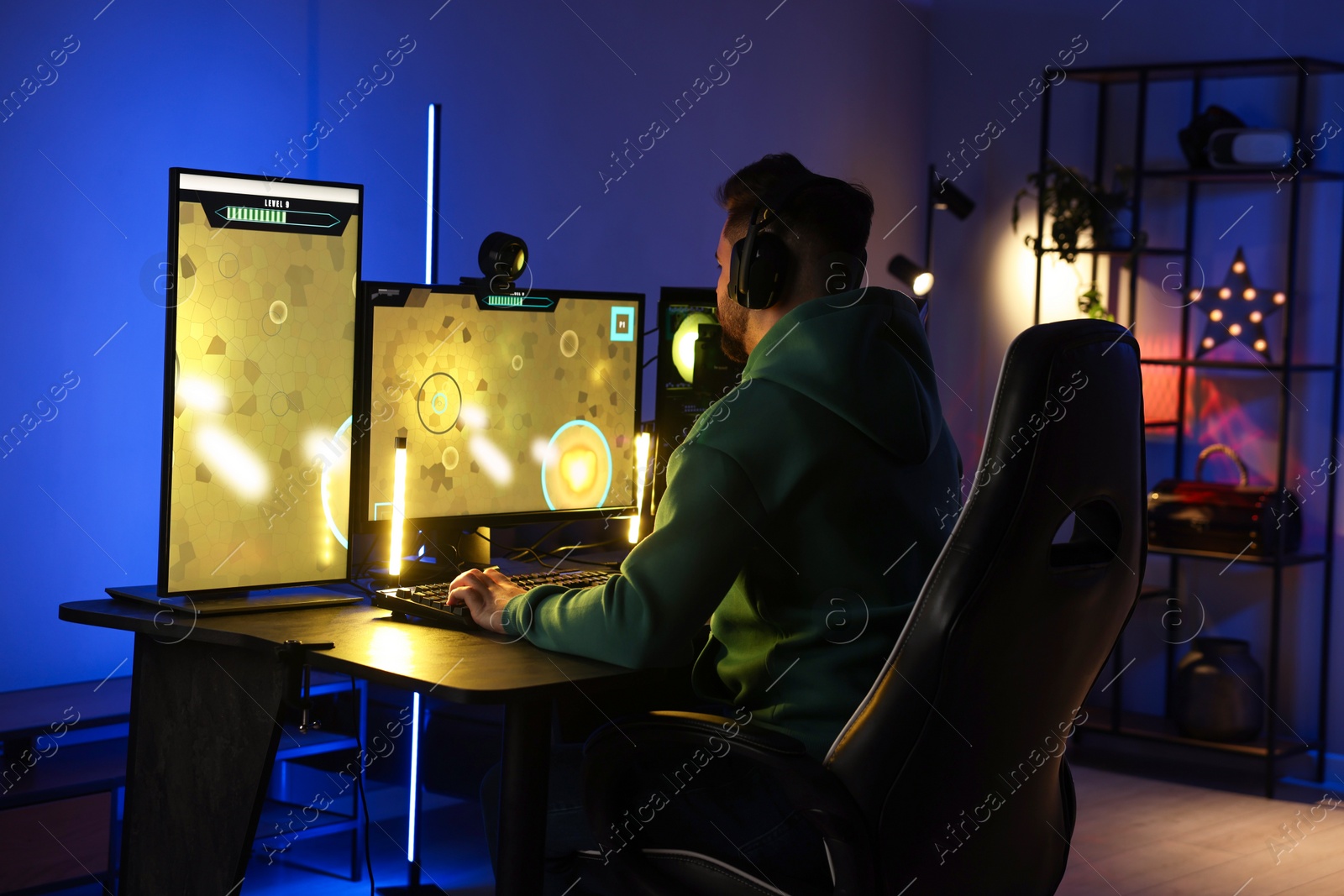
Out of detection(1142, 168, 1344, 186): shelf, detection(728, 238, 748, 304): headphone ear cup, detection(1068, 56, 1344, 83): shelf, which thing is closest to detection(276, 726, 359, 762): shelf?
detection(728, 238, 748, 304): headphone ear cup

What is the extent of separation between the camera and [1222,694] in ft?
12.9

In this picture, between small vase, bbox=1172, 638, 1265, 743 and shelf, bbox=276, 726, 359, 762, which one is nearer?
shelf, bbox=276, 726, 359, 762

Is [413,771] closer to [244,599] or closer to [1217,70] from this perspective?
[244,599]

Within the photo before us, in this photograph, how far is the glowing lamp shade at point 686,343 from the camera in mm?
2754

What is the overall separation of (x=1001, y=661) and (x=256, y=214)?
128 centimetres

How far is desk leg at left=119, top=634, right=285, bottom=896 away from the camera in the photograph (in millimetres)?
1855

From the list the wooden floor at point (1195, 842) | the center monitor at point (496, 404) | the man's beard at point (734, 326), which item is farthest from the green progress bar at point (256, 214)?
the wooden floor at point (1195, 842)

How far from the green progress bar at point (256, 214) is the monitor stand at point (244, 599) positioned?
0.56 metres

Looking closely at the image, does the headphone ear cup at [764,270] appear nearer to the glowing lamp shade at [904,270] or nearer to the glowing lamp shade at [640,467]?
the glowing lamp shade at [640,467]

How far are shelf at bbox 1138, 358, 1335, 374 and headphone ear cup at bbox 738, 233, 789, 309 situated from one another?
2301mm

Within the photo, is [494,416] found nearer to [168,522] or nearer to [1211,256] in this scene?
[168,522]

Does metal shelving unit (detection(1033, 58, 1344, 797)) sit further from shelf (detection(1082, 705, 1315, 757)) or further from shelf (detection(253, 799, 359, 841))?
shelf (detection(253, 799, 359, 841))

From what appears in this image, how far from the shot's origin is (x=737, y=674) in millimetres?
1703

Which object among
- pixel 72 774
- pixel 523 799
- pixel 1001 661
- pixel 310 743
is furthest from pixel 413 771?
pixel 1001 661
